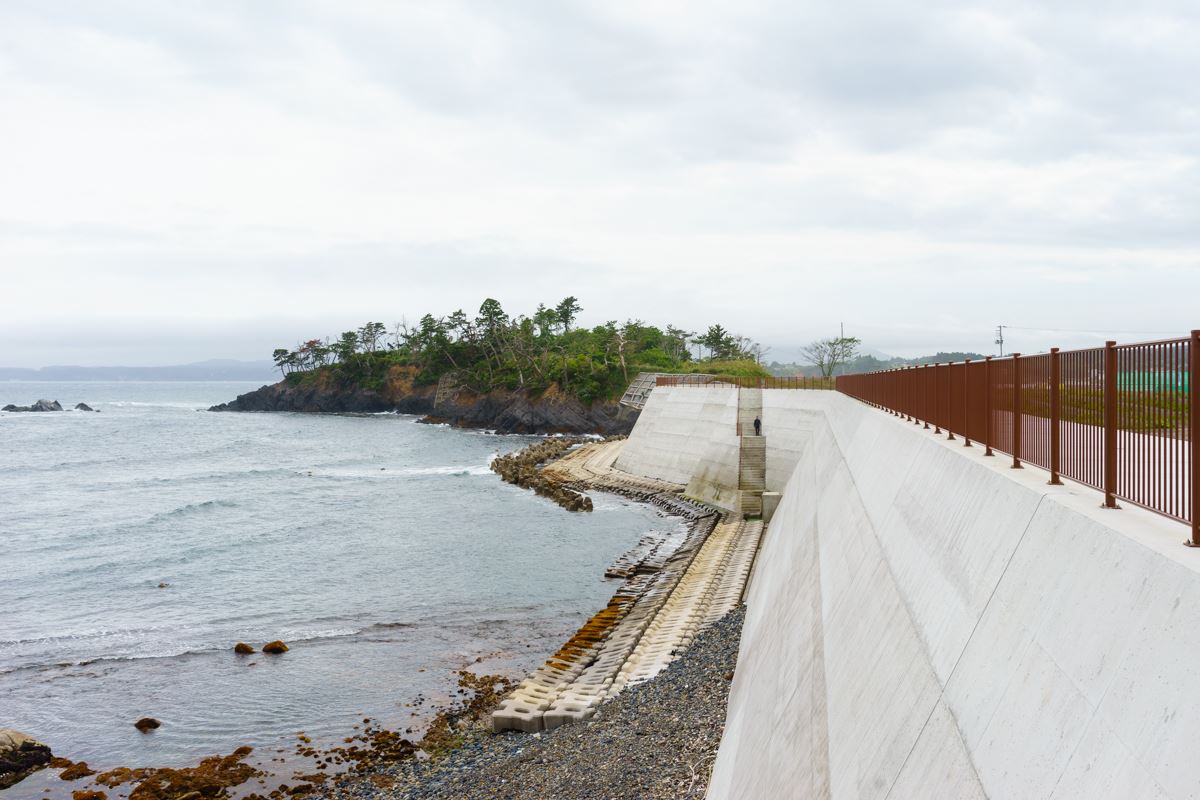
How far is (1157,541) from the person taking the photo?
4828 millimetres

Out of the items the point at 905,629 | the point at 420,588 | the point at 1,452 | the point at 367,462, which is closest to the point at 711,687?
the point at 905,629

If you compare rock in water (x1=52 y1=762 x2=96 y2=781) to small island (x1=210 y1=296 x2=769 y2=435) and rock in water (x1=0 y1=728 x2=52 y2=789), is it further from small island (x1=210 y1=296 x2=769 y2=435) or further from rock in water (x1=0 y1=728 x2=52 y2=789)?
small island (x1=210 y1=296 x2=769 y2=435)

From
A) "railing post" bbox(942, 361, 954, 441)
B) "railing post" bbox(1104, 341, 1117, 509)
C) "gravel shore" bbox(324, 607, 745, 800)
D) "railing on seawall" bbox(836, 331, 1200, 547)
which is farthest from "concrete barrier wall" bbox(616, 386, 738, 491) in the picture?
"railing post" bbox(1104, 341, 1117, 509)

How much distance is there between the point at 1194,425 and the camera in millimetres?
4926

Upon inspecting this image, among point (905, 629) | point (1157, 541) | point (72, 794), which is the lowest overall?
point (72, 794)

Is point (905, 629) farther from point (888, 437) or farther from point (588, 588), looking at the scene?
point (588, 588)

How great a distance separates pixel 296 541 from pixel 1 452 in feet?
250

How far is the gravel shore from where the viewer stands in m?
13.6

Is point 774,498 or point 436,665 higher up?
point 774,498

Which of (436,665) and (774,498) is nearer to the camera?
(436,665)

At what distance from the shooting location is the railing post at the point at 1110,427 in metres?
6.14

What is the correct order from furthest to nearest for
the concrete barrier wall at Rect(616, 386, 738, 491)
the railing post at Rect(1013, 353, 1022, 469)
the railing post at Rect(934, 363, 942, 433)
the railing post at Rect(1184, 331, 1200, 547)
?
the concrete barrier wall at Rect(616, 386, 738, 491), the railing post at Rect(934, 363, 942, 433), the railing post at Rect(1013, 353, 1022, 469), the railing post at Rect(1184, 331, 1200, 547)

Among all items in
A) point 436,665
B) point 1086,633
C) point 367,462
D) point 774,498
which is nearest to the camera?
point 1086,633

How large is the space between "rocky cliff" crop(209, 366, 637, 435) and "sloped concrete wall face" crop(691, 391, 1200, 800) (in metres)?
82.6
